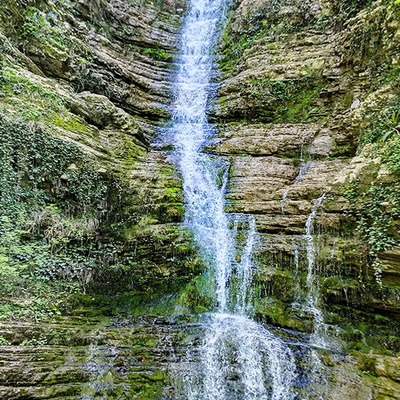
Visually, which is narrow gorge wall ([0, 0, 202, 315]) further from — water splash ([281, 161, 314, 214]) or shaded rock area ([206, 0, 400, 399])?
water splash ([281, 161, 314, 214])

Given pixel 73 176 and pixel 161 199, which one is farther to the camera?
pixel 161 199

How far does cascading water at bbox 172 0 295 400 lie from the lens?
5.94 metres

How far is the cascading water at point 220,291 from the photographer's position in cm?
594

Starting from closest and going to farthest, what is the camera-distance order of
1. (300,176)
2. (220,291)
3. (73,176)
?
(220,291), (73,176), (300,176)

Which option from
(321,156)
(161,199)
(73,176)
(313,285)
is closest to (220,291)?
(313,285)

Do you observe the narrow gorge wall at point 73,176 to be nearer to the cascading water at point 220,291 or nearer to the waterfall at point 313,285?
the cascading water at point 220,291

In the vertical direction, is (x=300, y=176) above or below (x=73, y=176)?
above

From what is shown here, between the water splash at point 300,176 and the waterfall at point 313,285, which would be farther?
the water splash at point 300,176

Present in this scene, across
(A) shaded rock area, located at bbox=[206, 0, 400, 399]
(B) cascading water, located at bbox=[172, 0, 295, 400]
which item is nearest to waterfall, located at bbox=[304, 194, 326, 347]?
(A) shaded rock area, located at bbox=[206, 0, 400, 399]

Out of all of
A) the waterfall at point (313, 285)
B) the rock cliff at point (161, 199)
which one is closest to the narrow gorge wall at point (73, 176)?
the rock cliff at point (161, 199)

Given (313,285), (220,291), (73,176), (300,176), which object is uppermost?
(300,176)

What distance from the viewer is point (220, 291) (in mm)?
8219

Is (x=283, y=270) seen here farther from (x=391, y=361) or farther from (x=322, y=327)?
(x=391, y=361)

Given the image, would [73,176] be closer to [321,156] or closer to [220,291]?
[220,291]
